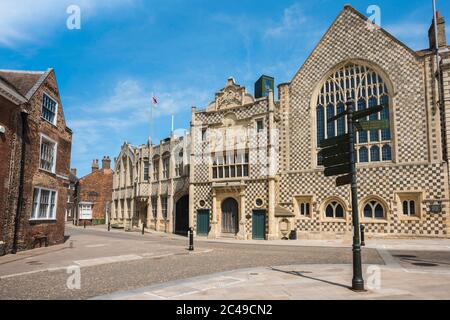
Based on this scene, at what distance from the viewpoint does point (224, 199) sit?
27703 mm

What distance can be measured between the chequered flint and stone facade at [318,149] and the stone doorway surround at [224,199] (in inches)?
3.2

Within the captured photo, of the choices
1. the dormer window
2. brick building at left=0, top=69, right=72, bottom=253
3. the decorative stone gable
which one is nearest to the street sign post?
brick building at left=0, top=69, right=72, bottom=253

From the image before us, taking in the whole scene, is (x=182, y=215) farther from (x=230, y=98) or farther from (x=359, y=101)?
(x=359, y=101)

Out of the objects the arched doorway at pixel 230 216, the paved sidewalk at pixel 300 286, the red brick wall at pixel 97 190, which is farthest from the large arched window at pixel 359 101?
the red brick wall at pixel 97 190

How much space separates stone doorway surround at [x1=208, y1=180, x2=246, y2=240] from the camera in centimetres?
2600

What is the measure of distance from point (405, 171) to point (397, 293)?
18.0 m

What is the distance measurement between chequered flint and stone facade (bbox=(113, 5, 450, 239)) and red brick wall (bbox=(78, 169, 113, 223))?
1176 inches

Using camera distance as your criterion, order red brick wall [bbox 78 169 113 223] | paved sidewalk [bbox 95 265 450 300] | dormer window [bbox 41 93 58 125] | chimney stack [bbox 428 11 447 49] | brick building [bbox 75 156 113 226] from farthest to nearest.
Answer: red brick wall [bbox 78 169 113 223] < brick building [bbox 75 156 113 226] < chimney stack [bbox 428 11 447 49] < dormer window [bbox 41 93 58 125] < paved sidewalk [bbox 95 265 450 300]

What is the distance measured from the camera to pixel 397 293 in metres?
6.80

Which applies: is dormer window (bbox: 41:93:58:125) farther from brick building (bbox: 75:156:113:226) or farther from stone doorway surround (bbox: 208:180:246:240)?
brick building (bbox: 75:156:113:226)

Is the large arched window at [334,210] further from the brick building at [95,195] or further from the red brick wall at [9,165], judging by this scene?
the brick building at [95,195]

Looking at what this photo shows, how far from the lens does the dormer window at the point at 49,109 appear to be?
17.3 m
